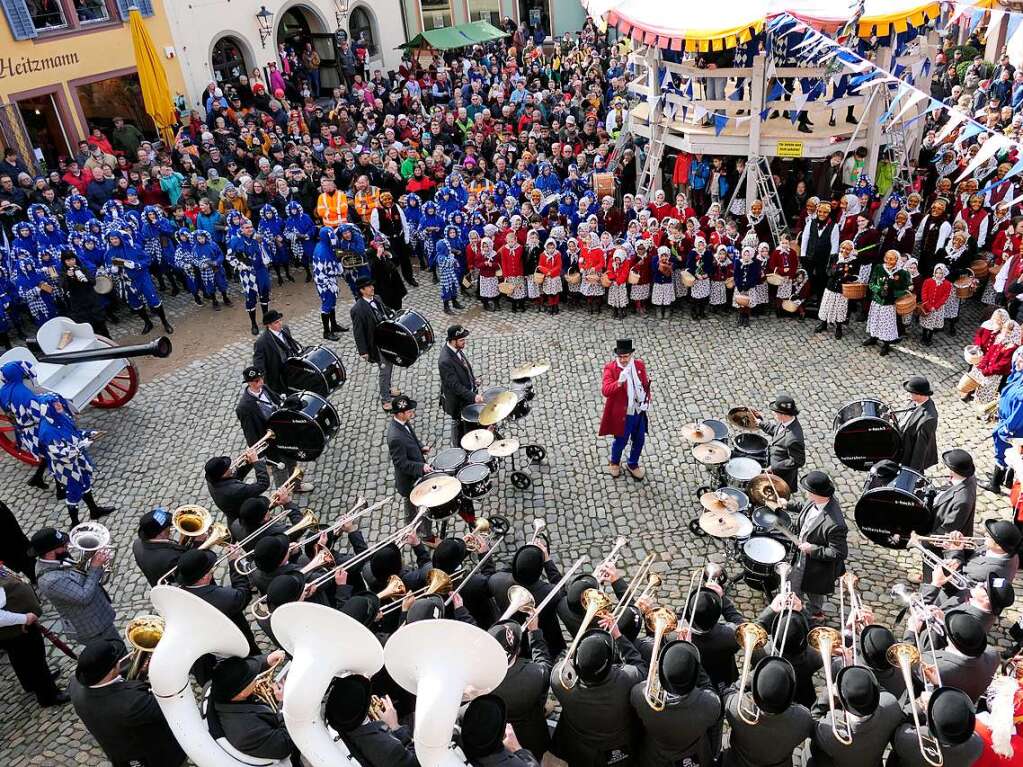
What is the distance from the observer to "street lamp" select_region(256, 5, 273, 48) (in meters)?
24.7

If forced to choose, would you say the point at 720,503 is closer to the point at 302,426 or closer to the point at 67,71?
the point at 302,426

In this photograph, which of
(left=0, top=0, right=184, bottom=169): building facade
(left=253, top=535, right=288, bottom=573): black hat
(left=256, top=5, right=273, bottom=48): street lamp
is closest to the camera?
(left=253, top=535, right=288, bottom=573): black hat

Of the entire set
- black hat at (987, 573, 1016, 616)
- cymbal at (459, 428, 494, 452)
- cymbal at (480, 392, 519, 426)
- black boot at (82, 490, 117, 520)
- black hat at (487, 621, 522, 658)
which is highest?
black hat at (487, 621, 522, 658)

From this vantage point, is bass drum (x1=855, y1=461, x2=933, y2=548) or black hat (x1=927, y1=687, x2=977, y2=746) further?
bass drum (x1=855, y1=461, x2=933, y2=548)

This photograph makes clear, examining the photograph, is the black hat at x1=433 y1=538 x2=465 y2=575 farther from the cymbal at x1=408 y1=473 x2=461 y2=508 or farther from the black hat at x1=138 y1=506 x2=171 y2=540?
the black hat at x1=138 y1=506 x2=171 y2=540

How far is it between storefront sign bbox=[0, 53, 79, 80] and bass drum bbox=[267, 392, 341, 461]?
15.5 meters

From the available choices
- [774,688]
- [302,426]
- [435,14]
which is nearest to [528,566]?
[774,688]

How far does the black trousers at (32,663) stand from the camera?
21.6 feet

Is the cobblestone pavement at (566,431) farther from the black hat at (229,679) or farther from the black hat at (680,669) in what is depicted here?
the black hat at (680,669)

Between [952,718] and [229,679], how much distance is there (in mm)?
4358

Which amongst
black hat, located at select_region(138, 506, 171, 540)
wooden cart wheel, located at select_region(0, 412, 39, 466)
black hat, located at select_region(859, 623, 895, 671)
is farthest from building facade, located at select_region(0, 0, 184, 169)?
black hat, located at select_region(859, 623, 895, 671)

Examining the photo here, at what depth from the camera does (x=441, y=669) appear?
429 cm

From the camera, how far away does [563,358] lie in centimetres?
1222

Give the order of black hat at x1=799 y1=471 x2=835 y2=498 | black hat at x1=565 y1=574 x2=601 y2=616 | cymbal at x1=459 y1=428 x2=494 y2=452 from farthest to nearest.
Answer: cymbal at x1=459 y1=428 x2=494 y2=452 < black hat at x1=799 y1=471 x2=835 y2=498 < black hat at x1=565 y1=574 x2=601 y2=616
